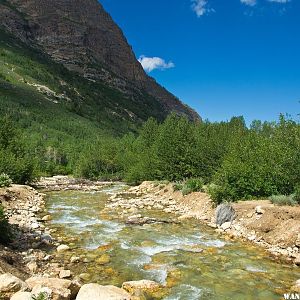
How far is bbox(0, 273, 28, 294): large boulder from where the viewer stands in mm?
10389

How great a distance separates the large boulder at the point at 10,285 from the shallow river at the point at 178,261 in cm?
351

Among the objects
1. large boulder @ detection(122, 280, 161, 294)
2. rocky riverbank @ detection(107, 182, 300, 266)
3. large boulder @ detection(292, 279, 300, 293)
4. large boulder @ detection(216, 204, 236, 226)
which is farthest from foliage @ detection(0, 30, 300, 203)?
large boulder @ detection(122, 280, 161, 294)

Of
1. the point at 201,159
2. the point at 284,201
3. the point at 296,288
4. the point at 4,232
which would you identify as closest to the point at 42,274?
the point at 4,232

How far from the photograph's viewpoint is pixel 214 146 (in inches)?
1763

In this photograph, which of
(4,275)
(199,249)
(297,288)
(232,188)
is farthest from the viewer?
(232,188)

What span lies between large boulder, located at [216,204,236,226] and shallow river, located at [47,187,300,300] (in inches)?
52.9

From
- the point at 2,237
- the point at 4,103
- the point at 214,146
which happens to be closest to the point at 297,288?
the point at 2,237

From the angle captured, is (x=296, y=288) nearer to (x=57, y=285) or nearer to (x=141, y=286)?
(x=141, y=286)

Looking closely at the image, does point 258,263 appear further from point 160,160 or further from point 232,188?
point 160,160

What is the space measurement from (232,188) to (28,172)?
3051 centimetres

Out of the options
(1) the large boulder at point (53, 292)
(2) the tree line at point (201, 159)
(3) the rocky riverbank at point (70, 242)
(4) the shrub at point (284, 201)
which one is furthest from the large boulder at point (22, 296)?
(2) the tree line at point (201, 159)

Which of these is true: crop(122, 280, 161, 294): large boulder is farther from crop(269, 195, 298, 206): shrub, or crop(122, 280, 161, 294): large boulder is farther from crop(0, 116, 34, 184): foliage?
crop(0, 116, 34, 184): foliage

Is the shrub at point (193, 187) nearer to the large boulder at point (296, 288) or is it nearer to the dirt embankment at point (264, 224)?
the dirt embankment at point (264, 224)

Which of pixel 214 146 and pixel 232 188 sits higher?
pixel 214 146
